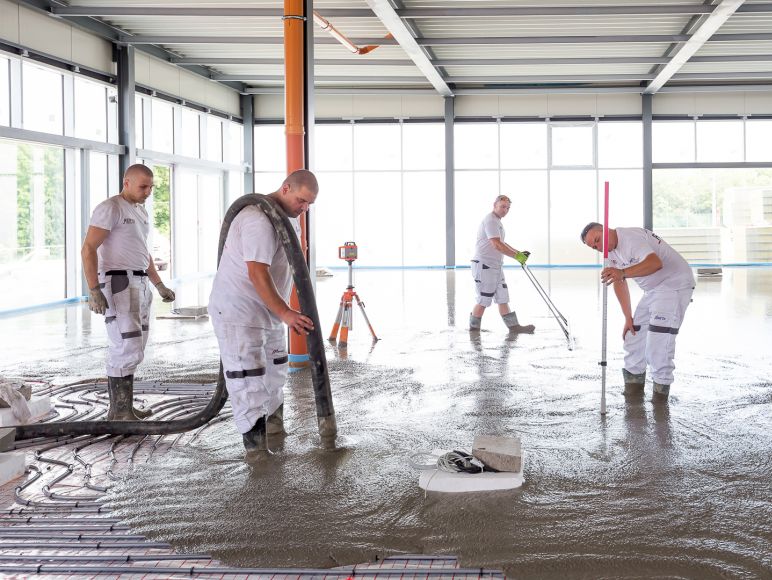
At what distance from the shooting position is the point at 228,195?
24.2 m

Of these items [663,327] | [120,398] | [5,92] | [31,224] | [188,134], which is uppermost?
[188,134]

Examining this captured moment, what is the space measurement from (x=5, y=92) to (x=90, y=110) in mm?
2890

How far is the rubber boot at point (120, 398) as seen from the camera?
230 inches

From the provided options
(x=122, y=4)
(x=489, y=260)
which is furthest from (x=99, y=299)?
(x=122, y=4)

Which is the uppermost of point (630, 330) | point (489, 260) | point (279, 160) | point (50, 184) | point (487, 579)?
point (279, 160)

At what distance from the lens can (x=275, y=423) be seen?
5.45 m

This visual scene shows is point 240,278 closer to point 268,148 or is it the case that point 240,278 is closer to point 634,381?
point 634,381

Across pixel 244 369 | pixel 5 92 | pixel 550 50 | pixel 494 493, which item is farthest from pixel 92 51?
pixel 494 493

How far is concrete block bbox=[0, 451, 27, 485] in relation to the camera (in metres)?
4.50

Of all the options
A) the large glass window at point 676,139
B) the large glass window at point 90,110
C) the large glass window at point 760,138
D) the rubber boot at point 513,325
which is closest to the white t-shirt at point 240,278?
the rubber boot at point 513,325

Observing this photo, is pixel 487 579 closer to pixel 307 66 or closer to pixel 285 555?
pixel 285 555

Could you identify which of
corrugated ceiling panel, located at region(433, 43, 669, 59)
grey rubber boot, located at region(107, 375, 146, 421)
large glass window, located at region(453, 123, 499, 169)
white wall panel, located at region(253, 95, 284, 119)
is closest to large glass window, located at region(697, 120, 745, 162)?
large glass window, located at region(453, 123, 499, 169)

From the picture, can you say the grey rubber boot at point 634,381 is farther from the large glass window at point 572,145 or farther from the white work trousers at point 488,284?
the large glass window at point 572,145

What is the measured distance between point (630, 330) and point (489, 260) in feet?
12.5
